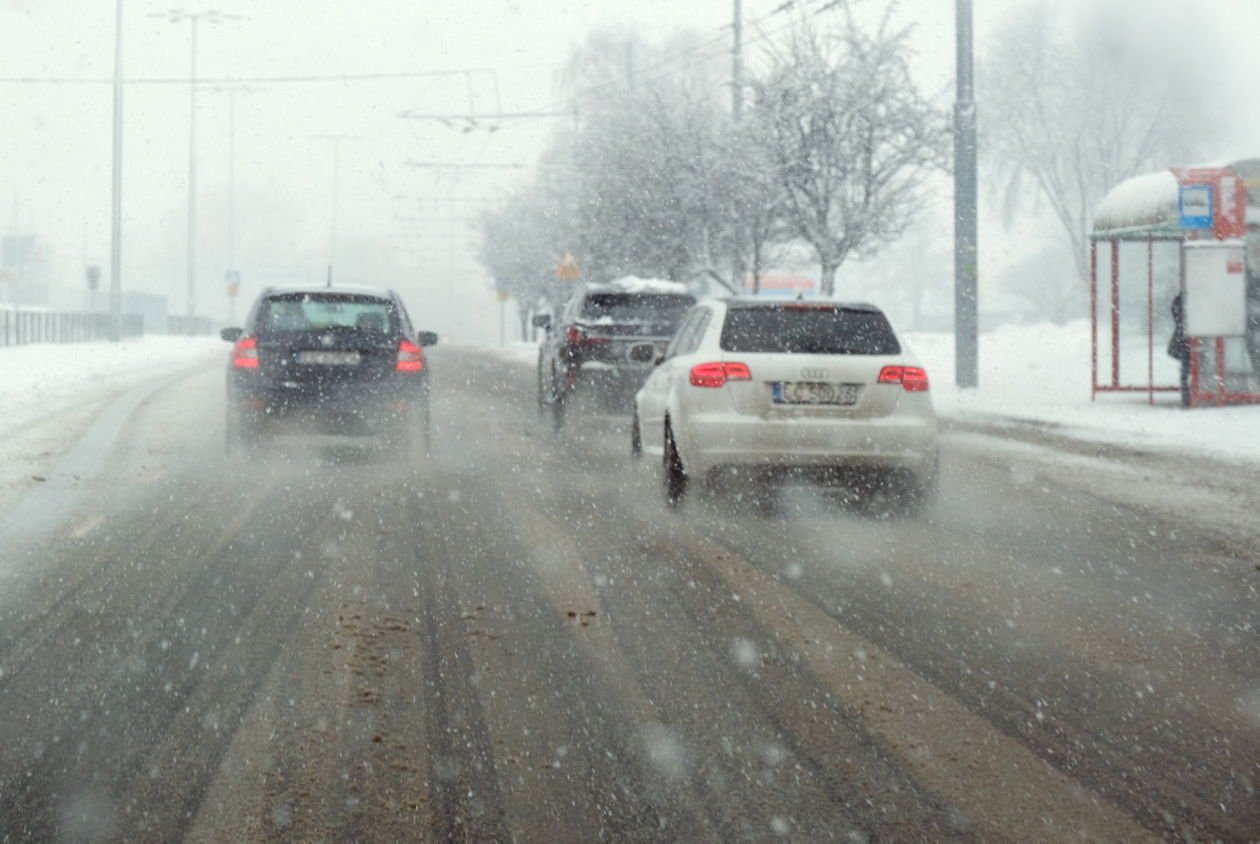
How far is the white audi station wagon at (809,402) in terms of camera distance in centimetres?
927

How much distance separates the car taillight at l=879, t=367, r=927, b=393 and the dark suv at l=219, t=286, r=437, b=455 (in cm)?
463

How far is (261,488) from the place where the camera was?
10516 millimetres

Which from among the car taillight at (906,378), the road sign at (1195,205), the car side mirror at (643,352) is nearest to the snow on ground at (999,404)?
the road sign at (1195,205)

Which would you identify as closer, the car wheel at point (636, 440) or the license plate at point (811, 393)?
the license plate at point (811, 393)

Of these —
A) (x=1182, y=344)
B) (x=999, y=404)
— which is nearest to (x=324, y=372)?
(x=999, y=404)

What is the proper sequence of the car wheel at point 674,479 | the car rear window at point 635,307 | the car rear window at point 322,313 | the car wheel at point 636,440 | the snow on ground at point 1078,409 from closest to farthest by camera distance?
the car wheel at point 674,479, the car wheel at point 636,440, the car rear window at point 322,313, the snow on ground at point 1078,409, the car rear window at point 635,307

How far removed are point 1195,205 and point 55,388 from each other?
52.4ft

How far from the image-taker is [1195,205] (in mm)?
18016

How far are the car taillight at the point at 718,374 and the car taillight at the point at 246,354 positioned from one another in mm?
4545

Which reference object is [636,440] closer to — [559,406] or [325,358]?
[325,358]

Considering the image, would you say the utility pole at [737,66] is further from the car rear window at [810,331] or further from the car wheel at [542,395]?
the car rear window at [810,331]

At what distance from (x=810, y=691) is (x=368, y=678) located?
145 centimetres

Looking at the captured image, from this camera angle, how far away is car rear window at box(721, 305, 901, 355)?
31.1ft

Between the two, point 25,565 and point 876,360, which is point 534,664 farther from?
point 876,360
